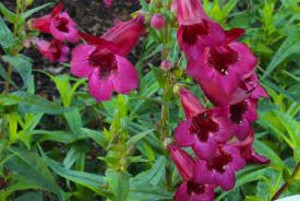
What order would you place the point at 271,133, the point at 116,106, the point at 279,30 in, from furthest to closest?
the point at 279,30, the point at 271,133, the point at 116,106

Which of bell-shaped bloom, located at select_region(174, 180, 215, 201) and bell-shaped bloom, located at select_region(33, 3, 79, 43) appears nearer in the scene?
bell-shaped bloom, located at select_region(174, 180, 215, 201)

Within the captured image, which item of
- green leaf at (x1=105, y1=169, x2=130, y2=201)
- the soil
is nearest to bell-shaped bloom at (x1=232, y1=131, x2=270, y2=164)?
green leaf at (x1=105, y1=169, x2=130, y2=201)

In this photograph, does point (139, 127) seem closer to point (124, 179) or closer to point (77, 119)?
point (124, 179)

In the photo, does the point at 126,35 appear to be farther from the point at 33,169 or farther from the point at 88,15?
the point at 88,15

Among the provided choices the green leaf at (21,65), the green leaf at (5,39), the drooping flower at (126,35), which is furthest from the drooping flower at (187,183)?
the green leaf at (5,39)

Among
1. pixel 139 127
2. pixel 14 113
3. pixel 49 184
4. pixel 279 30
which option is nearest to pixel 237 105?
pixel 139 127

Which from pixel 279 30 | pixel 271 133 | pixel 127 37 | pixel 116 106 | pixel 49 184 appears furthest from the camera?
pixel 279 30

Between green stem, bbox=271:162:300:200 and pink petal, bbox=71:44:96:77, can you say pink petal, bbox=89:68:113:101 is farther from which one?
green stem, bbox=271:162:300:200
